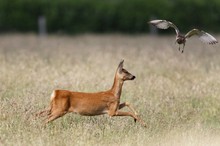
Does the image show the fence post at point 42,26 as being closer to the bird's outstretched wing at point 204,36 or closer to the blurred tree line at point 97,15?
the blurred tree line at point 97,15

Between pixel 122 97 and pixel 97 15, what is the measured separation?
20.3 m

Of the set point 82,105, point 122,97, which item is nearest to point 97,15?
point 122,97

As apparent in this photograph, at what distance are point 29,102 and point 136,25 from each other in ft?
71.3

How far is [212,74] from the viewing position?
15.0 meters

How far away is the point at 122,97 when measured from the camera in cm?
1316

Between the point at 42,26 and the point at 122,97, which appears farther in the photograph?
the point at 42,26

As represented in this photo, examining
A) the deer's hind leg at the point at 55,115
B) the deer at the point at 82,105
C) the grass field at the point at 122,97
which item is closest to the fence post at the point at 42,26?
the grass field at the point at 122,97

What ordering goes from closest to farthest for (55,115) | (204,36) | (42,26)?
(55,115) < (204,36) < (42,26)

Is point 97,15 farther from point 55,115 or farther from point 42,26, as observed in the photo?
point 55,115

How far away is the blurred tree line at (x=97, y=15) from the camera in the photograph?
32.8 meters

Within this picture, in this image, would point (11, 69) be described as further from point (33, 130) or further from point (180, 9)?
point (180, 9)

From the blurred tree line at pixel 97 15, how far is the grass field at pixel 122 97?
38.4ft

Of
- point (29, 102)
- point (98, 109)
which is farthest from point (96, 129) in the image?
point (29, 102)

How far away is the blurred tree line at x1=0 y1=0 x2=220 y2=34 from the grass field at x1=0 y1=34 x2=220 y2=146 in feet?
38.4
